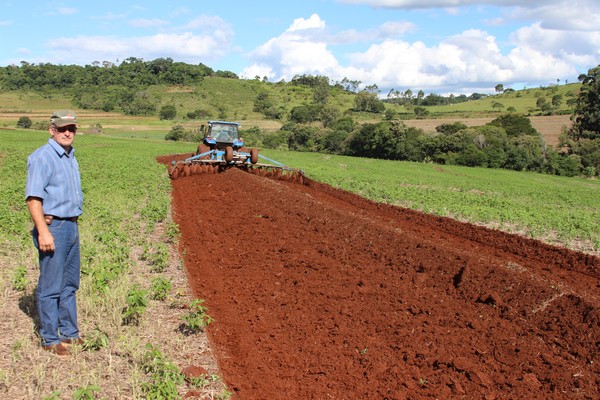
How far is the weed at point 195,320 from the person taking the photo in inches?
235

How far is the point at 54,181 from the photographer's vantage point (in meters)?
5.14

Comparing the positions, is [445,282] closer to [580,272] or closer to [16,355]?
[580,272]

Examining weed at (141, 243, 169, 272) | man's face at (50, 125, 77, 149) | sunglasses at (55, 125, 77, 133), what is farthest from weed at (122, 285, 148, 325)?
weed at (141, 243, 169, 272)

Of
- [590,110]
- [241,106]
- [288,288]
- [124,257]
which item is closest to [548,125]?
[590,110]

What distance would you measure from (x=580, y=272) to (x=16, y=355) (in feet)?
30.3

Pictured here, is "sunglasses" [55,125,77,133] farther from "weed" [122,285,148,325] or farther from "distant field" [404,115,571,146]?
"distant field" [404,115,571,146]

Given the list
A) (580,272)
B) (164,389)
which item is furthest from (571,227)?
(164,389)

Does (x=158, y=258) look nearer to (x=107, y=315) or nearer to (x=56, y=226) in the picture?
(x=107, y=315)

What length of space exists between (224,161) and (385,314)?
1623 centimetres

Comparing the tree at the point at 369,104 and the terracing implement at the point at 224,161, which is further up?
the tree at the point at 369,104

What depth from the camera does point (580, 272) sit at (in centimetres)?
1021

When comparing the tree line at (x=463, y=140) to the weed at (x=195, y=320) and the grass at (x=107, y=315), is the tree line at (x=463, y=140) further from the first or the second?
the weed at (x=195, y=320)

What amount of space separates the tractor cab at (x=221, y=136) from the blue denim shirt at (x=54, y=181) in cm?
1873

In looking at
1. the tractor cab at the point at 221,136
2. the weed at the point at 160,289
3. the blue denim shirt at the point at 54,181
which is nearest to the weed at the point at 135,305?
the weed at the point at 160,289
